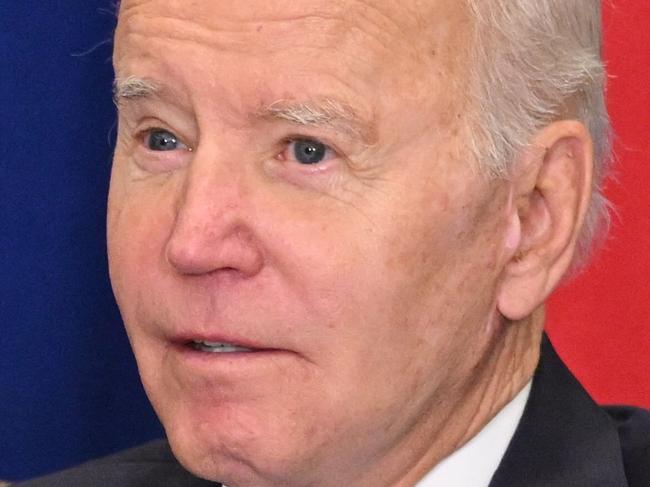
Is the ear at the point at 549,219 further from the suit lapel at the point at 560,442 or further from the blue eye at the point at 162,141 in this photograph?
the blue eye at the point at 162,141

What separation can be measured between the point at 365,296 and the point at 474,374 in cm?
23

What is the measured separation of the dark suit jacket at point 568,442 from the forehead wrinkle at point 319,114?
18.4 inches

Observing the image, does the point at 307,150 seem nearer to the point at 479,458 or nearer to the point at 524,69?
the point at 524,69

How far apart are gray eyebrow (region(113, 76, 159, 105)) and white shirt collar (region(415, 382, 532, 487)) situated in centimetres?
59

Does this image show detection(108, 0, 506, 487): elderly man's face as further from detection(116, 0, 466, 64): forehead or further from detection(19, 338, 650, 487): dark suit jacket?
detection(19, 338, 650, 487): dark suit jacket

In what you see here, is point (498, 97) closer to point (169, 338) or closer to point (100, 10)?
point (169, 338)

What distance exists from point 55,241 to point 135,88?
84cm

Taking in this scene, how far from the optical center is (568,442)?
1770mm

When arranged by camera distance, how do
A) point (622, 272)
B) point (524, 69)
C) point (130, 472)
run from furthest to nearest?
point (622, 272)
point (130, 472)
point (524, 69)

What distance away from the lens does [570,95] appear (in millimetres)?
1734

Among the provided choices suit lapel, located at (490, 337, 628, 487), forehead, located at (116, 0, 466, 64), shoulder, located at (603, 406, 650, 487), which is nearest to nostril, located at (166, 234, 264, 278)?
forehead, located at (116, 0, 466, 64)

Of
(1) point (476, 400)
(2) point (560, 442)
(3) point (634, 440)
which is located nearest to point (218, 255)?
(1) point (476, 400)

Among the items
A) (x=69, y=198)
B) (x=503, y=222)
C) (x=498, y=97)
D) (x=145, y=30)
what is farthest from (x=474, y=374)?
(x=69, y=198)

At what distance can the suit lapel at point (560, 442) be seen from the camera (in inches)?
68.4
